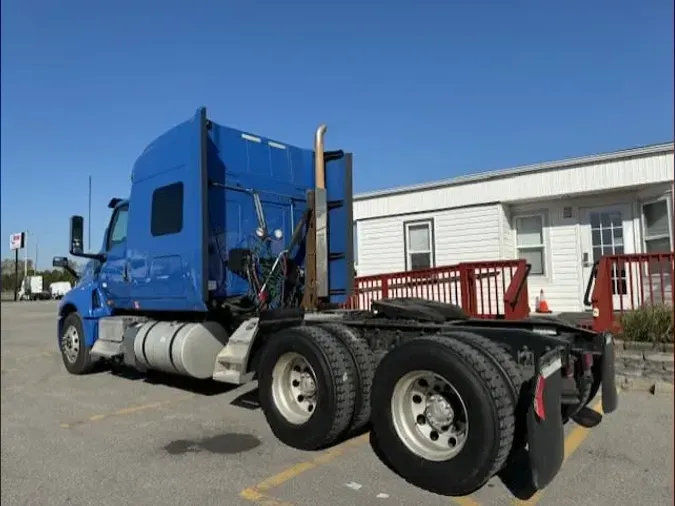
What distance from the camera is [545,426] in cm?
351

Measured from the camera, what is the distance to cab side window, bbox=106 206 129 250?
8.14 meters

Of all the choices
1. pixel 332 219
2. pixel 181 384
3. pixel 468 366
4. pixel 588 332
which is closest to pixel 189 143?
pixel 332 219

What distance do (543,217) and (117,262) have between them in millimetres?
8408

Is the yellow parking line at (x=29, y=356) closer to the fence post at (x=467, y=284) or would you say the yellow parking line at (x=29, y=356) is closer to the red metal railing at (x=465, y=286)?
the red metal railing at (x=465, y=286)

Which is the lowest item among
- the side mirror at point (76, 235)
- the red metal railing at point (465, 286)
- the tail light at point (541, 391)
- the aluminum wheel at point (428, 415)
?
the aluminum wheel at point (428, 415)

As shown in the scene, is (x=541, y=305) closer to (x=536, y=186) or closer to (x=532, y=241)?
(x=532, y=241)

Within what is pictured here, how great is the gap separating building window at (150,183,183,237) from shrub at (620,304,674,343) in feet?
19.9

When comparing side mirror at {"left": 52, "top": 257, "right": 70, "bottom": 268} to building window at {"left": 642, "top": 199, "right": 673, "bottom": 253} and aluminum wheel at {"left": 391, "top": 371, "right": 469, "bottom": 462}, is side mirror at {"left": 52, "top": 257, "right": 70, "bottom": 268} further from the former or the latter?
building window at {"left": 642, "top": 199, "right": 673, "bottom": 253}

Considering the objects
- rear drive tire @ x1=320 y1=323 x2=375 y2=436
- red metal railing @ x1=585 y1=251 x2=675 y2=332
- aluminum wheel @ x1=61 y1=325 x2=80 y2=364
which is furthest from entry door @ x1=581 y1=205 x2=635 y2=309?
aluminum wheel @ x1=61 y1=325 x2=80 y2=364

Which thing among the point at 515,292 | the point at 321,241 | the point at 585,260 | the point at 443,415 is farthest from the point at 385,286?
the point at 443,415

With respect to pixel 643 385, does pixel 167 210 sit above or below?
above

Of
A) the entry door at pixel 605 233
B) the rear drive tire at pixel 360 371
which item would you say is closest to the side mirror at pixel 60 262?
the rear drive tire at pixel 360 371

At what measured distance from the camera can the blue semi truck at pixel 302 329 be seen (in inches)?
148

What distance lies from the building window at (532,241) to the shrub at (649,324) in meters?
4.04
